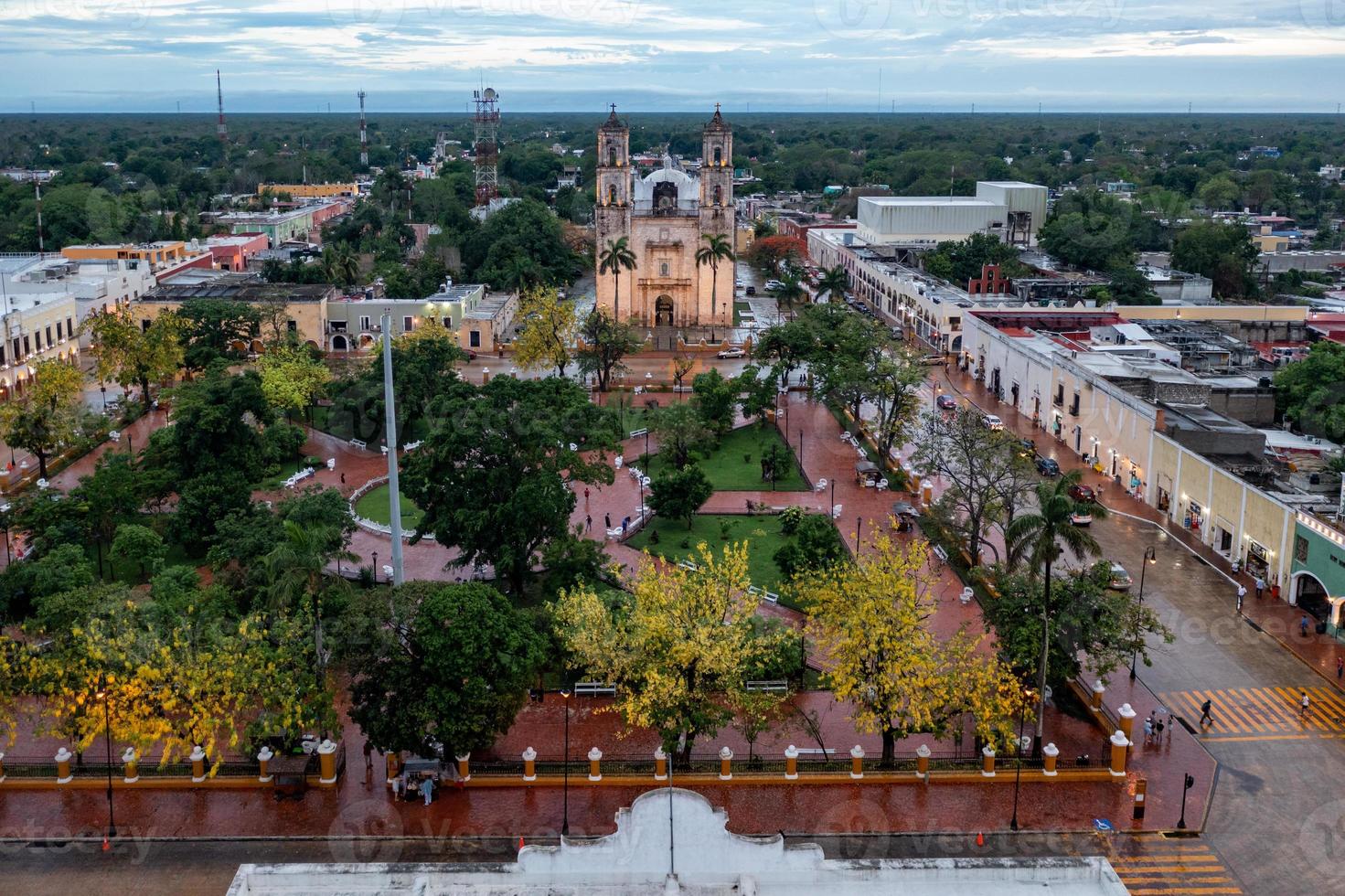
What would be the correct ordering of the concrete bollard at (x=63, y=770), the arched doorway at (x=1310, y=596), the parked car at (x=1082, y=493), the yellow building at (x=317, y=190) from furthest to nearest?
1. the yellow building at (x=317, y=190)
2. the parked car at (x=1082, y=493)
3. the arched doorway at (x=1310, y=596)
4. the concrete bollard at (x=63, y=770)

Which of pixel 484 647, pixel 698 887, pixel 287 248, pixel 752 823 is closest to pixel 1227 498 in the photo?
pixel 752 823

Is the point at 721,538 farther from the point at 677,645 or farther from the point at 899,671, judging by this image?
the point at 899,671

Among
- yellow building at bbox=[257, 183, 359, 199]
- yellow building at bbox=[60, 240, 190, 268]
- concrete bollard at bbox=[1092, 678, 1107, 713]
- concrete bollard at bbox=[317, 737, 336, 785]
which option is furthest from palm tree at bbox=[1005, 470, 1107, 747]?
yellow building at bbox=[257, 183, 359, 199]

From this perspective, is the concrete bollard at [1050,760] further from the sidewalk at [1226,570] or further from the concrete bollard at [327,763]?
the concrete bollard at [327,763]

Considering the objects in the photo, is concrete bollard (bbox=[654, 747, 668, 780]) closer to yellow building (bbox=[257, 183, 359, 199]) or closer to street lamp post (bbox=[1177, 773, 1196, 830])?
street lamp post (bbox=[1177, 773, 1196, 830])

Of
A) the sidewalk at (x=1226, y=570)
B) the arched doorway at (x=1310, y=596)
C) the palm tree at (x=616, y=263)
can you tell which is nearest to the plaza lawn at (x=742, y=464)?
the sidewalk at (x=1226, y=570)

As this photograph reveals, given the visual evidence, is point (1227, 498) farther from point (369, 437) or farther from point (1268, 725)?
point (369, 437)
